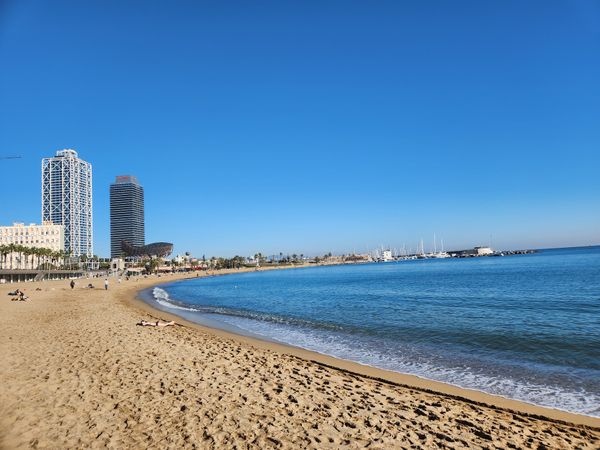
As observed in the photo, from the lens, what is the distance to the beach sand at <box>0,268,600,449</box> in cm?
630

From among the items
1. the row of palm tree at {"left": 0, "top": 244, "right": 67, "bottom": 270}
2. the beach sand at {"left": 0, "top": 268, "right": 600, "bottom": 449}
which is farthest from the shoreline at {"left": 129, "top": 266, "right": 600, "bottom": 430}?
the row of palm tree at {"left": 0, "top": 244, "right": 67, "bottom": 270}

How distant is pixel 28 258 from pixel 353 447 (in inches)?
6148

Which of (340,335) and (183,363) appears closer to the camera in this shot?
(183,363)

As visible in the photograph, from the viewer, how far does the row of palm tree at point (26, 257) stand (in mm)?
111062

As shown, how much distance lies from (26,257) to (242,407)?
148 m

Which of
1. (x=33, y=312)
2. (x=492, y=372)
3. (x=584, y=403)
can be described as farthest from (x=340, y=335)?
(x=33, y=312)

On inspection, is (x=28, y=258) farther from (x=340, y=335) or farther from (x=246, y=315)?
(x=340, y=335)

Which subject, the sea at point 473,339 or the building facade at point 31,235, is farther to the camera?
the building facade at point 31,235


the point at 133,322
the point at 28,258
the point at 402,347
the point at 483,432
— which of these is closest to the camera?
the point at 483,432

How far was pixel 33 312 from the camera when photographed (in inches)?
1004

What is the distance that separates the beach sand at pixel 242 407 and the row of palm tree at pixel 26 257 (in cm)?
12485

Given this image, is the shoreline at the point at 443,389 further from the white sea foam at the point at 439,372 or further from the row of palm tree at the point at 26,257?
the row of palm tree at the point at 26,257

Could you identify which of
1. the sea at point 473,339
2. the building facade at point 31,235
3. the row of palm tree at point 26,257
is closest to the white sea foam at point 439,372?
the sea at point 473,339

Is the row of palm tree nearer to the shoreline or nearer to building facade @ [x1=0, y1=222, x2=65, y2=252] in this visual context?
building facade @ [x1=0, y1=222, x2=65, y2=252]
